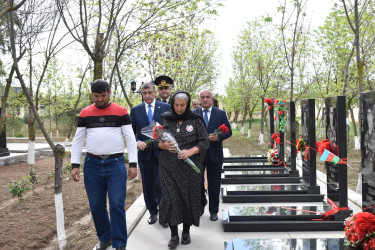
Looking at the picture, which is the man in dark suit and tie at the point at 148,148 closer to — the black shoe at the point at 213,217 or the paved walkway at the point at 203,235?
the paved walkway at the point at 203,235

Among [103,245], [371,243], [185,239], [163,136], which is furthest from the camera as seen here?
[185,239]

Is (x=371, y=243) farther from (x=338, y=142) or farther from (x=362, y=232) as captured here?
(x=338, y=142)

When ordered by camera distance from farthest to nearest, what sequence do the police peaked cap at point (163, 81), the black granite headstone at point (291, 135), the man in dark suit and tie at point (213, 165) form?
the black granite headstone at point (291, 135), the police peaked cap at point (163, 81), the man in dark suit and tie at point (213, 165)

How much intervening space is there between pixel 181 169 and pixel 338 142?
2420 millimetres

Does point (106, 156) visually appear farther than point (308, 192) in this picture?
No

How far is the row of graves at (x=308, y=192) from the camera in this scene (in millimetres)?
4262

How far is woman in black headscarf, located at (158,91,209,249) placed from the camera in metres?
4.36

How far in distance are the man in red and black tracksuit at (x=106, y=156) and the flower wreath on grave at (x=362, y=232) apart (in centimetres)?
242

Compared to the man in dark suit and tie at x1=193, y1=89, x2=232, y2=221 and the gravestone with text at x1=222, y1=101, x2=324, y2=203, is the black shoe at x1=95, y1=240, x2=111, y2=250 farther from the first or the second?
the gravestone with text at x1=222, y1=101, x2=324, y2=203

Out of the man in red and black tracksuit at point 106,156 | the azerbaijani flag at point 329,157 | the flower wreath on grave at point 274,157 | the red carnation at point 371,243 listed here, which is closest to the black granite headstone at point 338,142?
the azerbaijani flag at point 329,157

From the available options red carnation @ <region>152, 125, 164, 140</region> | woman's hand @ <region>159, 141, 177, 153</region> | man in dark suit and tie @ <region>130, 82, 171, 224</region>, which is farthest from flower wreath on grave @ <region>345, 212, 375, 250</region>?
man in dark suit and tie @ <region>130, 82, 171, 224</region>

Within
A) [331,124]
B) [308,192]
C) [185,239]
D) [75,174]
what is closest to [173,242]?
[185,239]

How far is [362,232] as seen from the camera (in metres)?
3.72

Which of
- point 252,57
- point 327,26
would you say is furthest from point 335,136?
point 252,57
